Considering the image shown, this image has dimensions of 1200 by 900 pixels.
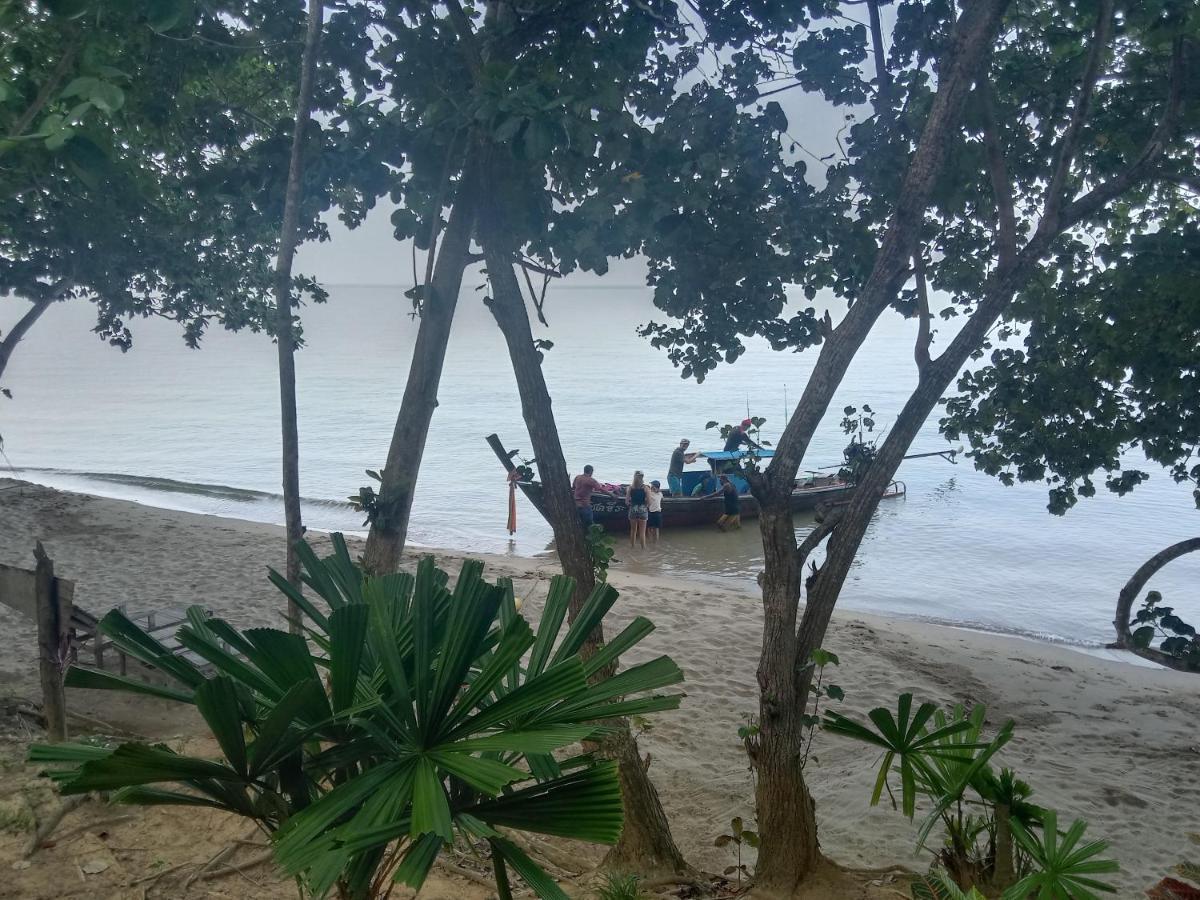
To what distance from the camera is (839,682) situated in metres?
8.95

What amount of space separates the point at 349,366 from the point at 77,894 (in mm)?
62743

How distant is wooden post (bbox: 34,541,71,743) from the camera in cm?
468

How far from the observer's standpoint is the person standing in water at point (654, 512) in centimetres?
1767

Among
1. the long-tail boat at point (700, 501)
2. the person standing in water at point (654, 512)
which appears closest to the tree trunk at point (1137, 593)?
the long-tail boat at point (700, 501)

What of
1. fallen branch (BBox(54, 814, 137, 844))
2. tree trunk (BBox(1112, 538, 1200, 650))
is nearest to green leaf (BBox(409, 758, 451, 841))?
fallen branch (BBox(54, 814, 137, 844))

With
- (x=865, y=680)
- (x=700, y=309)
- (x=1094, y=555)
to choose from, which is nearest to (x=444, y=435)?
(x=1094, y=555)

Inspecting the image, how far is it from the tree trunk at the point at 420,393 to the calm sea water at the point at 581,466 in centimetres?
1083

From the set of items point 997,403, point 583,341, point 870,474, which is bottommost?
point 870,474

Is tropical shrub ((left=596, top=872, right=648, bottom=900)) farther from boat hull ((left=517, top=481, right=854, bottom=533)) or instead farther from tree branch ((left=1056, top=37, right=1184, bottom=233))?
boat hull ((left=517, top=481, right=854, bottom=533))

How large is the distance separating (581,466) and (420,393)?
915 inches

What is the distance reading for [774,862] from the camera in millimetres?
3893

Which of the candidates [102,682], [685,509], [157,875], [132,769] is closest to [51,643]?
[157,875]

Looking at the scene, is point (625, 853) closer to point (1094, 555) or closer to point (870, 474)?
point (870, 474)

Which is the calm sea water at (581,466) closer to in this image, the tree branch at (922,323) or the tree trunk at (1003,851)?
the tree branch at (922,323)
